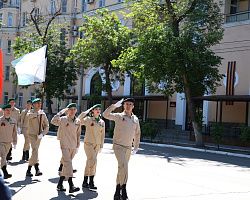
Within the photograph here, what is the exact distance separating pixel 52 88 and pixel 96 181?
95.3ft

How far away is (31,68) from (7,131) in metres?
2.16

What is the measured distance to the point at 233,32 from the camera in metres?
30.6

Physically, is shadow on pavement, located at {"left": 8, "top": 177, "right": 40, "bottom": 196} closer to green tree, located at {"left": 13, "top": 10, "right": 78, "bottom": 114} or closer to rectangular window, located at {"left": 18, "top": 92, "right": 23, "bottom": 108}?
green tree, located at {"left": 13, "top": 10, "right": 78, "bottom": 114}

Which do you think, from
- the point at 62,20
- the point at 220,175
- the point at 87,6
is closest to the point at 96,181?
the point at 220,175

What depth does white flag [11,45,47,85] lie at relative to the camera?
1212 cm

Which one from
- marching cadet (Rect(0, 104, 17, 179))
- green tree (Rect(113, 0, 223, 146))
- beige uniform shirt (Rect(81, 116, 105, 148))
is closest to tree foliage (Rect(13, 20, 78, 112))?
green tree (Rect(113, 0, 223, 146))

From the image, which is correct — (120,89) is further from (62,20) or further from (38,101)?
(38,101)

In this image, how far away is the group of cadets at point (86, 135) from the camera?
866 cm

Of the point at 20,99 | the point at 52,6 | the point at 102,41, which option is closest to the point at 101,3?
the point at 52,6

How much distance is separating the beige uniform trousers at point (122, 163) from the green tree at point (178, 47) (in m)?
15.1

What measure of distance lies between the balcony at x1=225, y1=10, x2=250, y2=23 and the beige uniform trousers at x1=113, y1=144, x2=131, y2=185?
76.5ft

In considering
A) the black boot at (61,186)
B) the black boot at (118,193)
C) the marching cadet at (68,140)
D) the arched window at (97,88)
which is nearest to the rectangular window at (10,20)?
the arched window at (97,88)

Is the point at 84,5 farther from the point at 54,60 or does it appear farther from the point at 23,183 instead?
the point at 23,183

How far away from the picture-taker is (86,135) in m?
9.83
